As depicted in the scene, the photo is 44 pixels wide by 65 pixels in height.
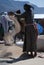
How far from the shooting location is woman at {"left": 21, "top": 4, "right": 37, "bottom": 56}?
9422 millimetres

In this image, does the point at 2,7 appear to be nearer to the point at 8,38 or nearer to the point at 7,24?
the point at 7,24

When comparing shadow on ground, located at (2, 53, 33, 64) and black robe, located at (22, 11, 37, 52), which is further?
black robe, located at (22, 11, 37, 52)

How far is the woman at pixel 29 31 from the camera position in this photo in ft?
30.9

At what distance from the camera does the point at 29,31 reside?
31.3ft

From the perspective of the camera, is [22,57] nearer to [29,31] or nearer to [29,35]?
[29,35]

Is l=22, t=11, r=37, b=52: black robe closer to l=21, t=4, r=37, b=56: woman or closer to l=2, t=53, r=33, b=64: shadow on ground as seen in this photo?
l=21, t=4, r=37, b=56: woman

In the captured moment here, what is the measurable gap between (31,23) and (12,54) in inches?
58.3

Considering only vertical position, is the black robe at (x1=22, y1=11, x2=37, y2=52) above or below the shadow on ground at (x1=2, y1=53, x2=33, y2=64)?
above

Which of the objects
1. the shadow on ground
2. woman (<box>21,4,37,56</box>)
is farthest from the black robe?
the shadow on ground

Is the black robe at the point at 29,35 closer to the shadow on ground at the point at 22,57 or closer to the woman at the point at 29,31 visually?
the woman at the point at 29,31

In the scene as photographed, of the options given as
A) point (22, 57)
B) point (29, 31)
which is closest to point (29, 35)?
point (29, 31)

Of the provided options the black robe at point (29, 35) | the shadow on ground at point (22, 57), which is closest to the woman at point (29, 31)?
the black robe at point (29, 35)

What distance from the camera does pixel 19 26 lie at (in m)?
10.0

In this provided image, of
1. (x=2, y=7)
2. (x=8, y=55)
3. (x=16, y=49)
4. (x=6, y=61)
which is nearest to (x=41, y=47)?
(x=16, y=49)
